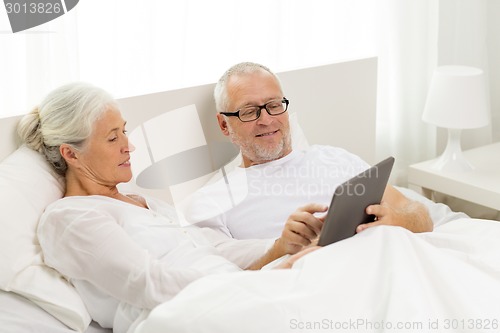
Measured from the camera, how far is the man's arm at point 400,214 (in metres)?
1.84

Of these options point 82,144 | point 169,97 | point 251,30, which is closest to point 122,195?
point 82,144

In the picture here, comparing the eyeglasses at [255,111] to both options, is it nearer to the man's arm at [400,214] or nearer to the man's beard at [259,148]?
the man's beard at [259,148]

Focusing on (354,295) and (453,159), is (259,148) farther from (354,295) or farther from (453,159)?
(453,159)

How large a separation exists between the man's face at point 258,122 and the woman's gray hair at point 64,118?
48 centimetres

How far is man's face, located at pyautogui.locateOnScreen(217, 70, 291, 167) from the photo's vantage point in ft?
7.45

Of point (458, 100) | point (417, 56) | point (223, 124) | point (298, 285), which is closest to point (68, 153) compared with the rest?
point (223, 124)

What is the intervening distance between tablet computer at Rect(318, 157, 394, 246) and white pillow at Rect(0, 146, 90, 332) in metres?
0.61

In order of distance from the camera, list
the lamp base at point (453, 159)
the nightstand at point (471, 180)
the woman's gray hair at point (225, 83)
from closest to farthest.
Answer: the woman's gray hair at point (225, 83), the nightstand at point (471, 180), the lamp base at point (453, 159)

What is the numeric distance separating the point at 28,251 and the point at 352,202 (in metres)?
0.77

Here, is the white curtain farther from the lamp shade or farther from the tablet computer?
the tablet computer

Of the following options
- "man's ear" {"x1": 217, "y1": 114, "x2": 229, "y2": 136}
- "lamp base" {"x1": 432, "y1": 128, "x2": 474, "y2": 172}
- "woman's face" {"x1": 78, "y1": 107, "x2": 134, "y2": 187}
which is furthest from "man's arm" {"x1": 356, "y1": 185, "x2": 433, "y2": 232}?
"lamp base" {"x1": 432, "y1": 128, "x2": 474, "y2": 172}

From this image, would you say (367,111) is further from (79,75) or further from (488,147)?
(79,75)

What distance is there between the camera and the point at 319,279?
5.13ft

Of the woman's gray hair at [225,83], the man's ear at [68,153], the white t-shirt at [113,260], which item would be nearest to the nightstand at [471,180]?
the woman's gray hair at [225,83]
